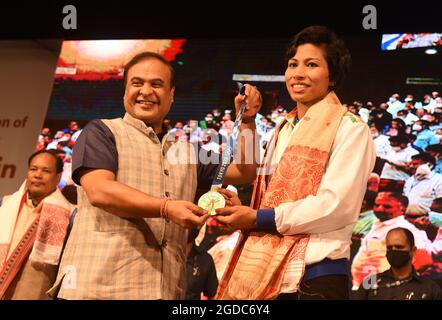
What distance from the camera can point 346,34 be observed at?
11.2 ft

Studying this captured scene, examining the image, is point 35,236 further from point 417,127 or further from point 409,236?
point 417,127

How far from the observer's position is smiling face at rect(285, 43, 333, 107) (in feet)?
7.44

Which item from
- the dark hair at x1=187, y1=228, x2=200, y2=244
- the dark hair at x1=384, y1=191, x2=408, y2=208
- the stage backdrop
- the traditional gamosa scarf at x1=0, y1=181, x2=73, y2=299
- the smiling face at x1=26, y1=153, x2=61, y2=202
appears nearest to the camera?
the traditional gamosa scarf at x1=0, y1=181, x2=73, y2=299

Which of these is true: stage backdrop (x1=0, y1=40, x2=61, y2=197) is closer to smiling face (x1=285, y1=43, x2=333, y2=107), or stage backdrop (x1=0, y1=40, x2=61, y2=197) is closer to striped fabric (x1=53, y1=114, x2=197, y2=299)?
striped fabric (x1=53, y1=114, x2=197, y2=299)

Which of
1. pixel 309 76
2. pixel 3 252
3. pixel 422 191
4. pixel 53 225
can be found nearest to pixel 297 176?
pixel 309 76

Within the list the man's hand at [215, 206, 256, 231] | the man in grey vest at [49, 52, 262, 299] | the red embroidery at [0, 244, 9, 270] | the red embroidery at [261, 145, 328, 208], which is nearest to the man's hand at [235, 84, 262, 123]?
the man in grey vest at [49, 52, 262, 299]

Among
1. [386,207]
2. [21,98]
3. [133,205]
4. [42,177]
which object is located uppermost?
[21,98]

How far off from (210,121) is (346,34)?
900 mm

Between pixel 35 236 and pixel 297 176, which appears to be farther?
pixel 35 236

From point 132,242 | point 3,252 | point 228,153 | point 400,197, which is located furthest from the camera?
point 400,197

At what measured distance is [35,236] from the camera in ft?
11.3

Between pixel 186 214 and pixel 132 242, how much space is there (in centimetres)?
25

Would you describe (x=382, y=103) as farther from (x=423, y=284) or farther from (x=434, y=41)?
(x=423, y=284)

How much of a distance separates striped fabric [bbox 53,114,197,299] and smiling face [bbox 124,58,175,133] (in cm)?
6
